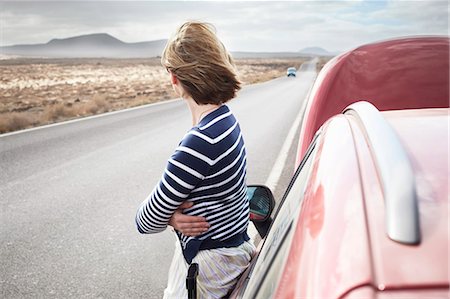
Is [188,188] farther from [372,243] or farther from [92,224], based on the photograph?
[92,224]

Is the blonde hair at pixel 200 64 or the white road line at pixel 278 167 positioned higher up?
the blonde hair at pixel 200 64

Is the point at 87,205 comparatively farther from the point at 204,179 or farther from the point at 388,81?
the point at 204,179

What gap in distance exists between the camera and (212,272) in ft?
6.77

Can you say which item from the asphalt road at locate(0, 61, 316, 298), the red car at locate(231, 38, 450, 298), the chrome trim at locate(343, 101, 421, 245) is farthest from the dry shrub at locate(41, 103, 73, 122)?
the chrome trim at locate(343, 101, 421, 245)

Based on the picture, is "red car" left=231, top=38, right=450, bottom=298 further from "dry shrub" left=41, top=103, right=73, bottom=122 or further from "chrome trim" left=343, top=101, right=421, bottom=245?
"dry shrub" left=41, top=103, right=73, bottom=122

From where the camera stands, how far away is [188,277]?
1.95 m

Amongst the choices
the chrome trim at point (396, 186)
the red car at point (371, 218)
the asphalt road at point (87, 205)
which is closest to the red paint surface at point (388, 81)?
the asphalt road at point (87, 205)

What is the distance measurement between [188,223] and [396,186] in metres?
1.17

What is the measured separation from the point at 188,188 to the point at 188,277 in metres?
0.35

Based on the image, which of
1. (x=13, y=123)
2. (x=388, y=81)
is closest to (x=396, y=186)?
(x=388, y=81)

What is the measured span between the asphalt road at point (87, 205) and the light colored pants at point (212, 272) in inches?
64.4

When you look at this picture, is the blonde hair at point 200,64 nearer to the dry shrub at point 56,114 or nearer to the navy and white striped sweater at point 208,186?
the navy and white striped sweater at point 208,186

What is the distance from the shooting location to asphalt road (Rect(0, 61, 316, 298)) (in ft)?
12.8

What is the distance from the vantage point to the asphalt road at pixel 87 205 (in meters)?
3.91
